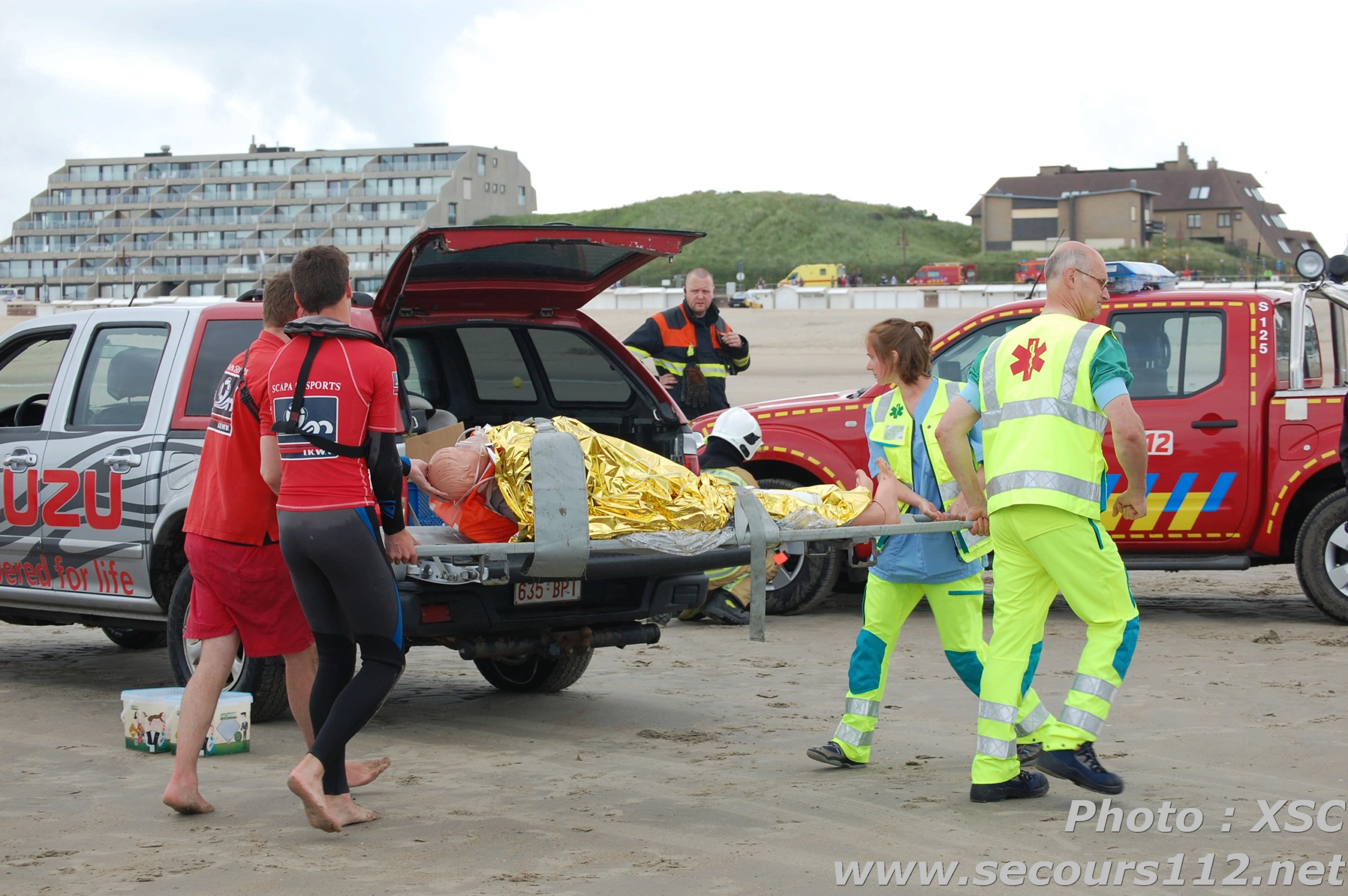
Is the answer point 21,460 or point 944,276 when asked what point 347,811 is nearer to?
point 21,460

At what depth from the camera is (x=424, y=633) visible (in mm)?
5797

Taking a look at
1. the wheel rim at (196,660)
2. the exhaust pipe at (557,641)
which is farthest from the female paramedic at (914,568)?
the wheel rim at (196,660)

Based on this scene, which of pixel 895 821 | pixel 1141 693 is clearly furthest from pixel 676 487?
pixel 1141 693

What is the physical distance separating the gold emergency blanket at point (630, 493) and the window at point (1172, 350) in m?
3.60

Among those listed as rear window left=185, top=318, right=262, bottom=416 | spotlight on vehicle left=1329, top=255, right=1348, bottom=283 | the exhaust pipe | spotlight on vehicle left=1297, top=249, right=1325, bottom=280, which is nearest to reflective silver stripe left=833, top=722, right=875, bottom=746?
the exhaust pipe

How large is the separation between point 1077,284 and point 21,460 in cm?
496

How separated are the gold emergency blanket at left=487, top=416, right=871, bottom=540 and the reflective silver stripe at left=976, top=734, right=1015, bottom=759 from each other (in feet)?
3.89

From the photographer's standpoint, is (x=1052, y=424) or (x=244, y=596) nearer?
(x=1052, y=424)

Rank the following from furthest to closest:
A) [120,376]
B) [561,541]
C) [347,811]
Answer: [120,376]
[561,541]
[347,811]

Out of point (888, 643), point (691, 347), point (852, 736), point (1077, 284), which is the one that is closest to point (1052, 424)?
point (1077, 284)

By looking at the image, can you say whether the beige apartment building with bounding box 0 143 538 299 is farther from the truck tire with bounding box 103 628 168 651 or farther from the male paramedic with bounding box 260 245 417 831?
the male paramedic with bounding box 260 245 417 831

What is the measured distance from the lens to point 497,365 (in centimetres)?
757

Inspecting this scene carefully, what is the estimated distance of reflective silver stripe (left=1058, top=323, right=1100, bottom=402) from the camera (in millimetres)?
5008

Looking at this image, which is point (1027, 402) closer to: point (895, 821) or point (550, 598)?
point (895, 821)
